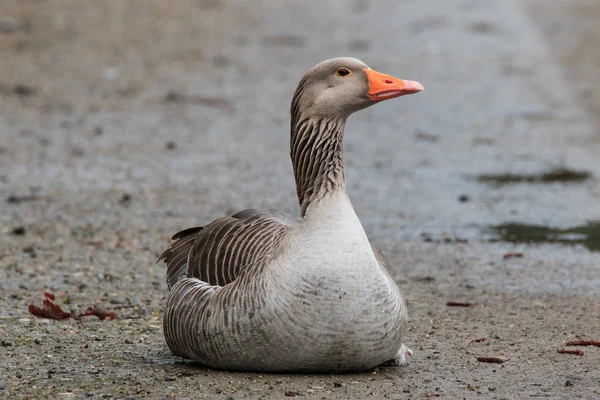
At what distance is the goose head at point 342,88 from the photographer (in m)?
6.13

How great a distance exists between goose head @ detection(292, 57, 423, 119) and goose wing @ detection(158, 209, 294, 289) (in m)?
0.74

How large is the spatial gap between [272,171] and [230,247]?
7.35 metres

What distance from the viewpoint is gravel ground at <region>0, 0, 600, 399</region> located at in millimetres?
6387

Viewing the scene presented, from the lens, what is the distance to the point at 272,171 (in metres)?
13.6

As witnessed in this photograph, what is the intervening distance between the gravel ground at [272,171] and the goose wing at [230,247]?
57 centimetres

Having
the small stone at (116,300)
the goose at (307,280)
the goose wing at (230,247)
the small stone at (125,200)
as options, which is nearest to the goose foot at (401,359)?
the goose at (307,280)

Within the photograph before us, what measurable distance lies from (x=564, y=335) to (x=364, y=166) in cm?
711

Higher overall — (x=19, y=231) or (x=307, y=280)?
(x=307, y=280)

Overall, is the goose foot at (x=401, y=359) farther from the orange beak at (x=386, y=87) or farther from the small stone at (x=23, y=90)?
the small stone at (x=23, y=90)

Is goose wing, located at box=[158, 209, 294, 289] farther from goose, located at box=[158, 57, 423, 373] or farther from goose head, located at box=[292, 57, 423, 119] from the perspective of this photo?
goose head, located at box=[292, 57, 423, 119]

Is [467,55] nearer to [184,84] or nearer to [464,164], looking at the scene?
[184,84]

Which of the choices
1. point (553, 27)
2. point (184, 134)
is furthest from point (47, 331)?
point (553, 27)

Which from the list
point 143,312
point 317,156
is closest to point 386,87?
point 317,156

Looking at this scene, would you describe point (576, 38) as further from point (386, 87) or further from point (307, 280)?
point (307, 280)
